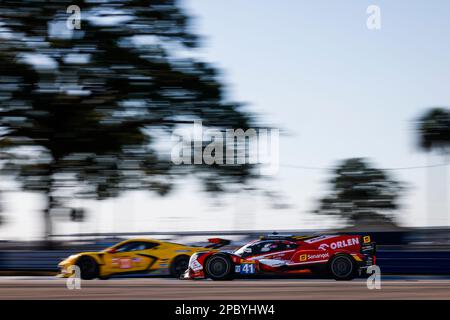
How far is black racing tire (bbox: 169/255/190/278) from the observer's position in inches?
637

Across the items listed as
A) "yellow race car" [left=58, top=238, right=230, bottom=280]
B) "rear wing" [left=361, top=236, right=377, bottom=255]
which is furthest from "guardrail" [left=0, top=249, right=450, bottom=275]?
"yellow race car" [left=58, top=238, right=230, bottom=280]

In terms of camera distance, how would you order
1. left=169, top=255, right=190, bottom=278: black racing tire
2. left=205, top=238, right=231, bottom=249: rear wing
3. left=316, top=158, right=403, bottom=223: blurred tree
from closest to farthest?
left=205, top=238, right=231, bottom=249: rear wing < left=169, top=255, right=190, bottom=278: black racing tire < left=316, top=158, right=403, bottom=223: blurred tree

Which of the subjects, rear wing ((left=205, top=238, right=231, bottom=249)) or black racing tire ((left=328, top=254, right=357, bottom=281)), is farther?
rear wing ((left=205, top=238, right=231, bottom=249))

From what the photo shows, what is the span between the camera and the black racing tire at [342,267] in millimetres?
14578

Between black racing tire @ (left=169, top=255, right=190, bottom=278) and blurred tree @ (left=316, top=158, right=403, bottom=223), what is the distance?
192 feet

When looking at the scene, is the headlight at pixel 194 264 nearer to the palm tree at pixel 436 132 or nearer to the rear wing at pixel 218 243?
the rear wing at pixel 218 243

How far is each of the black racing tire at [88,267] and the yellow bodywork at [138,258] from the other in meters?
0.06

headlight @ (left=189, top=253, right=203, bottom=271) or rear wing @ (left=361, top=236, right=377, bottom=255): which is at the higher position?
rear wing @ (left=361, top=236, right=377, bottom=255)

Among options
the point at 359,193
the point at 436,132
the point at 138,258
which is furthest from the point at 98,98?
the point at 359,193

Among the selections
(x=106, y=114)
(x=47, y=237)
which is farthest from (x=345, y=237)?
(x=47, y=237)

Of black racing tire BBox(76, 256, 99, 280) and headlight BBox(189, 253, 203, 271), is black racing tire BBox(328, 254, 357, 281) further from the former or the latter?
black racing tire BBox(76, 256, 99, 280)
